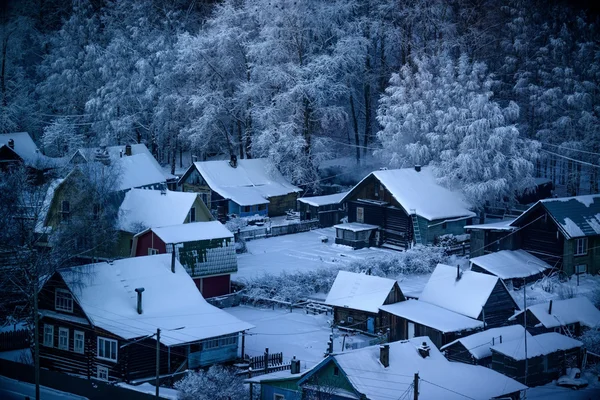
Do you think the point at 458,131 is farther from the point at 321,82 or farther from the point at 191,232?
the point at 191,232

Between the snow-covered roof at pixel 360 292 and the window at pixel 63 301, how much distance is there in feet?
35.2

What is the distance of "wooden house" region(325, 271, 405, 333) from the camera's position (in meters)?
36.0

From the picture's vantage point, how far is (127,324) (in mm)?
31656

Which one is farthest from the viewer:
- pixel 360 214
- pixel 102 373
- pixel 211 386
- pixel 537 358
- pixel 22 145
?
pixel 22 145

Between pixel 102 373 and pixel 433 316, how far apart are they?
43.1 ft

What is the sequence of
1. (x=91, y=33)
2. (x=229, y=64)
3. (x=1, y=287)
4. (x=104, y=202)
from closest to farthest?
(x=1, y=287)
(x=104, y=202)
(x=229, y=64)
(x=91, y=33)

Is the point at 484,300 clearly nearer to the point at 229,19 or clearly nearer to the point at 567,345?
the point at 567,345

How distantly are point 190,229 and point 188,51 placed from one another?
26.4m

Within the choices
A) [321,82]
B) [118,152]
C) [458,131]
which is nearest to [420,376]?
[458,131]

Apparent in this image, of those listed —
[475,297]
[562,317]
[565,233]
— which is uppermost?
[565,233]

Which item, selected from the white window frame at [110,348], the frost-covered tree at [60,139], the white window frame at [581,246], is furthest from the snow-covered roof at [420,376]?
the frost-covered tree at [60,139]

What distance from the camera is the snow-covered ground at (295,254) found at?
44.7 metres

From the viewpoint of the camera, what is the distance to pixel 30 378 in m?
29.8

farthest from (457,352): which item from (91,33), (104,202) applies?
(91,33)
